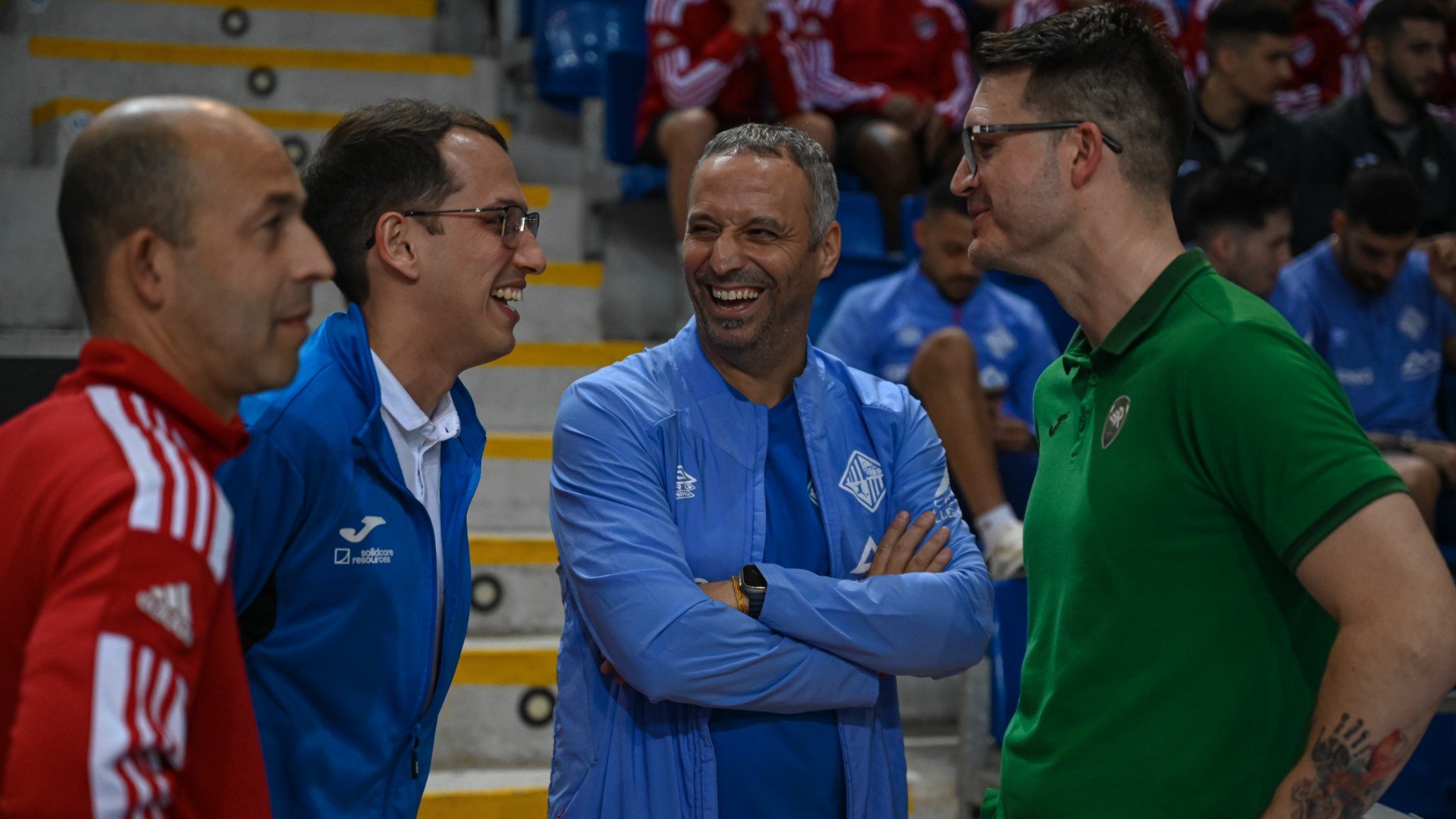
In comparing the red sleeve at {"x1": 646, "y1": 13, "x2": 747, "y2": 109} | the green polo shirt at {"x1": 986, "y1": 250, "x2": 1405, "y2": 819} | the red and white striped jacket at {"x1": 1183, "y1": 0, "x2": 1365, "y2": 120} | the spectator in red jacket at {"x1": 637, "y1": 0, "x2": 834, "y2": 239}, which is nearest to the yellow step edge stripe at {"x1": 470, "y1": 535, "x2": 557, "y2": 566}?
the spectator in red jacket at {"x1": 637, "y1": 0, "x2": 834, "y2": 239}

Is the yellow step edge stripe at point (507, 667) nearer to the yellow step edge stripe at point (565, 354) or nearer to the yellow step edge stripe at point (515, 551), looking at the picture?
the yellow step edge stripe at point (515, 551)

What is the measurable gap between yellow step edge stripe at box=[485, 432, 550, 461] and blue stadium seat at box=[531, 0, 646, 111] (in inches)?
88.9

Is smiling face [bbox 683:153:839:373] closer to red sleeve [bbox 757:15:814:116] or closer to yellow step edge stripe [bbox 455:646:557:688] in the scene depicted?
yellow step edge stripe [bbox 455:646:557:688]

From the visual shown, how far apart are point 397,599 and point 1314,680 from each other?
3.87ft

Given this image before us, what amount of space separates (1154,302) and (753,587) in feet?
2.45

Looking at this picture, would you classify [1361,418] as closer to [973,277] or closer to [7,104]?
[973,277]

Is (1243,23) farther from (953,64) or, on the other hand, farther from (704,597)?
(704,597)

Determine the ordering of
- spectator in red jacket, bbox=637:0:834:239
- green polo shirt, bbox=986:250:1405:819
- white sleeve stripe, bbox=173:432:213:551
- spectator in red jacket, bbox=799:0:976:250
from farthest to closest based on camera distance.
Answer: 1. spectator in red jacket, bbox=799:0:976:250
2. spectator in red jacket, bbox=637:0:834:239
3. green polo shirt, bbox=986:250:1405:819
4. white sleeve stripe, bbox=173:432:213:551

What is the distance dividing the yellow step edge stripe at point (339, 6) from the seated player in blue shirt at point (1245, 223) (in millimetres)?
3763

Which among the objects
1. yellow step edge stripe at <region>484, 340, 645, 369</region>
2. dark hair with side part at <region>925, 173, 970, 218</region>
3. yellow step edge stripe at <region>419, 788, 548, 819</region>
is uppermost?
dark hair with side part at <region>925, 173, 970, 218</region>

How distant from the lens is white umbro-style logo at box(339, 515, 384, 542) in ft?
6.07

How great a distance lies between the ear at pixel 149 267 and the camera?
1.31 metres

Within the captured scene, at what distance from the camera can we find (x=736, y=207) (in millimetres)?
2344

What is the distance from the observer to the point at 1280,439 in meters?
1.42
